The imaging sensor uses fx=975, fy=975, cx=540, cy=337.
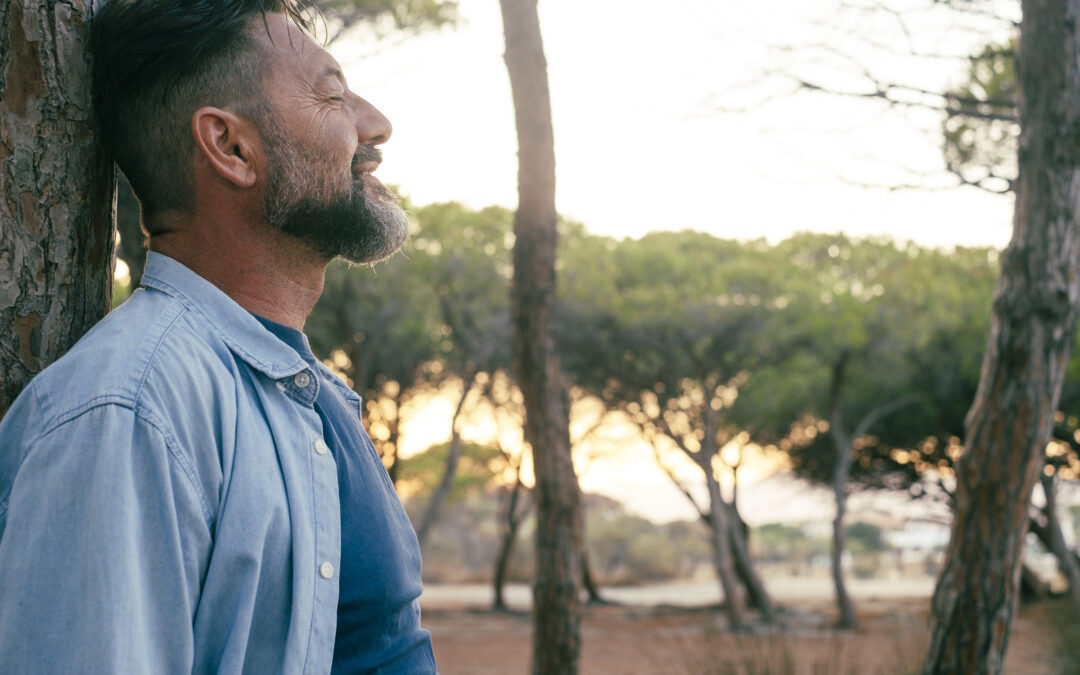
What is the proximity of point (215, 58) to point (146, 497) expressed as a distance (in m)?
0.67

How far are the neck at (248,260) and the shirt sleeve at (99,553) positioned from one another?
16.9 inches

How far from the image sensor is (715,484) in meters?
16.0

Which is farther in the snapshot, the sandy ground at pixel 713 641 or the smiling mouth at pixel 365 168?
the sandy ground at pixel 713 641

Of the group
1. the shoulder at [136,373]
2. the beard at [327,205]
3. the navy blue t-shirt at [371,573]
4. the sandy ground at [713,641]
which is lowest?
the sandy ground at [713,641]

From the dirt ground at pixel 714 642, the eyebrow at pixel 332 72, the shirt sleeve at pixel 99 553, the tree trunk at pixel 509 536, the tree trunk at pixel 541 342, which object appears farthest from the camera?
the tree trunk at pixel 509 536

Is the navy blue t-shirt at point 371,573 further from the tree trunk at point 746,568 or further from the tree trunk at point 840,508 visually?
the tree trunk at point 746,568

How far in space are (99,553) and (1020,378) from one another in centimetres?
390

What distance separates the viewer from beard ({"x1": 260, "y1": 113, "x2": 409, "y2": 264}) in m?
1.38

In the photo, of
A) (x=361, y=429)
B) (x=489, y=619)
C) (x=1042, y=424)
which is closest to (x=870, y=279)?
(x=489, y=619)

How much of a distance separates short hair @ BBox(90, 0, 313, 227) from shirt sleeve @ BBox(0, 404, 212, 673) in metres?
0.50

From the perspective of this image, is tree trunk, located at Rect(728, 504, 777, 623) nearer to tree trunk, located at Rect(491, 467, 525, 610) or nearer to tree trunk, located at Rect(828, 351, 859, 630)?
tree trunk, located at Rect(828, 351, 859, 630)

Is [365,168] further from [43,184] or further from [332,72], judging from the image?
[43,184]

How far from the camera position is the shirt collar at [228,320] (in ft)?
4.00

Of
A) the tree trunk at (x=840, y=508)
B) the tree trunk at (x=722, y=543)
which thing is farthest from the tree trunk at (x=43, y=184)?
the tree trunk at (x=840, y=508)
